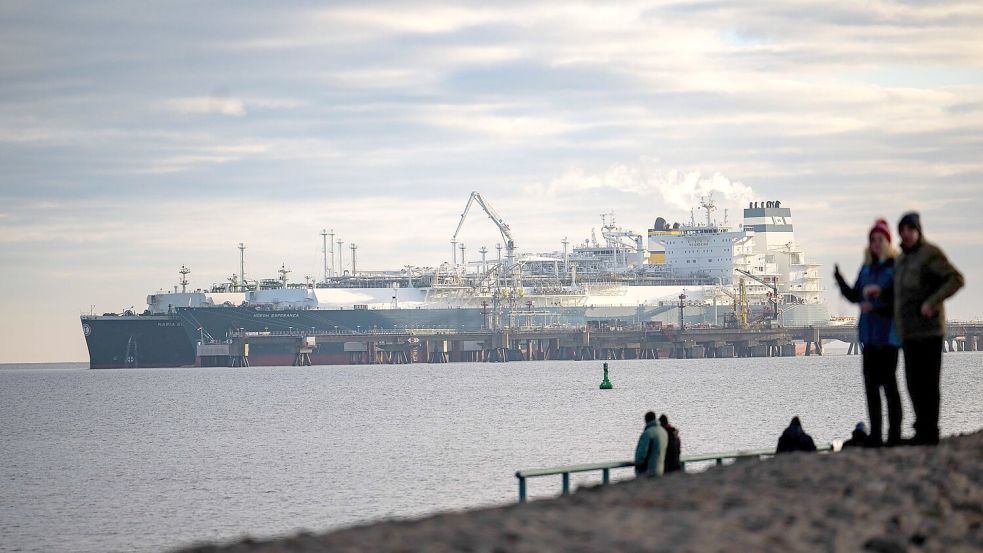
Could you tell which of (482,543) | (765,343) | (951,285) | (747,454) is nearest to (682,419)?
(747,454)

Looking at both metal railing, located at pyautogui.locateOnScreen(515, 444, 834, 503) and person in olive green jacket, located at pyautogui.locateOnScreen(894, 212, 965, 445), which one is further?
metal railing, located at pyautogui.locateOnScreen(515, 444, 834, 503)

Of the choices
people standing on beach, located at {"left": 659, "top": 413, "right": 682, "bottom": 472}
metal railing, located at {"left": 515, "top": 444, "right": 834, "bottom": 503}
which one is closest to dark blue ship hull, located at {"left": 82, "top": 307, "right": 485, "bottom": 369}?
people standing on beach, located at {"left": 659, "top": 413, "right": 682, "bottom": 472}

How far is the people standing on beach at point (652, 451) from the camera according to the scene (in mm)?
16109

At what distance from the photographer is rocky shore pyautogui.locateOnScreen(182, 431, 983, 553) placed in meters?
9.16

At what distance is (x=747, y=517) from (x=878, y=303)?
14.9 ft

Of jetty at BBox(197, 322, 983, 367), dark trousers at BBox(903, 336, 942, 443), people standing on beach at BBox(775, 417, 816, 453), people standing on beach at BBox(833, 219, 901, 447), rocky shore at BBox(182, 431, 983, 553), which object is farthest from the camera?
jetty at BBox(197, 322, 983, 367)

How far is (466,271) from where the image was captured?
165m

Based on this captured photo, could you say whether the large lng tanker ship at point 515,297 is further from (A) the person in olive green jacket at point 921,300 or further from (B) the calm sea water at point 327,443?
(A) the person in olive green jacket at point 921,300

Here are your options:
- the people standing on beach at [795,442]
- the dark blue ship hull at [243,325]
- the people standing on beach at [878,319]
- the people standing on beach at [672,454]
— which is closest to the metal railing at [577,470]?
the people standing on beach at [672,454]

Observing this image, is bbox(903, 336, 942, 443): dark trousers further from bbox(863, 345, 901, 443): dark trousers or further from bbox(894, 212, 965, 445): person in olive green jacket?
bbox(863, 345, 901, 443): dark trousers

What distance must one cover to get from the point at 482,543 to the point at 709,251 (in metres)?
163

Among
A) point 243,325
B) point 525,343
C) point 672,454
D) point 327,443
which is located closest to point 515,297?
point 525,343

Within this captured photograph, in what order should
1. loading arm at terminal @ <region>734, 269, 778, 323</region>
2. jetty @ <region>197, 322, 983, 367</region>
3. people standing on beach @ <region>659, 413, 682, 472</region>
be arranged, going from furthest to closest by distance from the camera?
1. loading arm at terminal @ <region>734, 269, 778, 323</region>
2. jetty @ <region>197, 322, 983, 367</region>
3. people standing on beach @ <region>659, 413, 682, 472</region>

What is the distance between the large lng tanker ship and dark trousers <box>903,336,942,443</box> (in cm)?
12945
